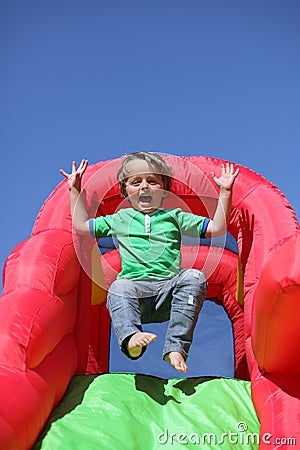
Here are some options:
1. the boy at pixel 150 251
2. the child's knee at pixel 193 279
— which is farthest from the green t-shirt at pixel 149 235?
the child's knee at pixel 193 279

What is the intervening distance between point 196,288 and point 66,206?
2.52 ft

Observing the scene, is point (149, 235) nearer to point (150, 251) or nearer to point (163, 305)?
point (150, 251)

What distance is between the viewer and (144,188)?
7.25 ft

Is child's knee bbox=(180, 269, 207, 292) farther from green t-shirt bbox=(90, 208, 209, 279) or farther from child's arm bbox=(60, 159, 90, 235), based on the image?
child's arm bbox=(60, 159, 90, 235)

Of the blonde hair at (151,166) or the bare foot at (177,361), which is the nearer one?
the bare foot at (177,361)

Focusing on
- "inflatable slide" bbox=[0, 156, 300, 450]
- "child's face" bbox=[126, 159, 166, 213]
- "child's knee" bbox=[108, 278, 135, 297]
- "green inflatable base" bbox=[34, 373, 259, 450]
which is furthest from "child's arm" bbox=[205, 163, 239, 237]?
"green inflatable base" bbox=[34, 373, 259, 450]

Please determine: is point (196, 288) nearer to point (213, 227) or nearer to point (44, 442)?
point (213, 227)

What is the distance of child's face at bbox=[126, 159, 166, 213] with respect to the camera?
222cm

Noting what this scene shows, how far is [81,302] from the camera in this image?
218 cm

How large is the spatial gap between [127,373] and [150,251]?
1.54 feet

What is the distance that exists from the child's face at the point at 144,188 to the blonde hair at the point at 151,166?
0.08 ft

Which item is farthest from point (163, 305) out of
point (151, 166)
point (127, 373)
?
point (151, 166)

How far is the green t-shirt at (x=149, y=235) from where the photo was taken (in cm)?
205

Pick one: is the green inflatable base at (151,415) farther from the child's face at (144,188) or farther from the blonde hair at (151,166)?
the blonde hair at (151,166)
